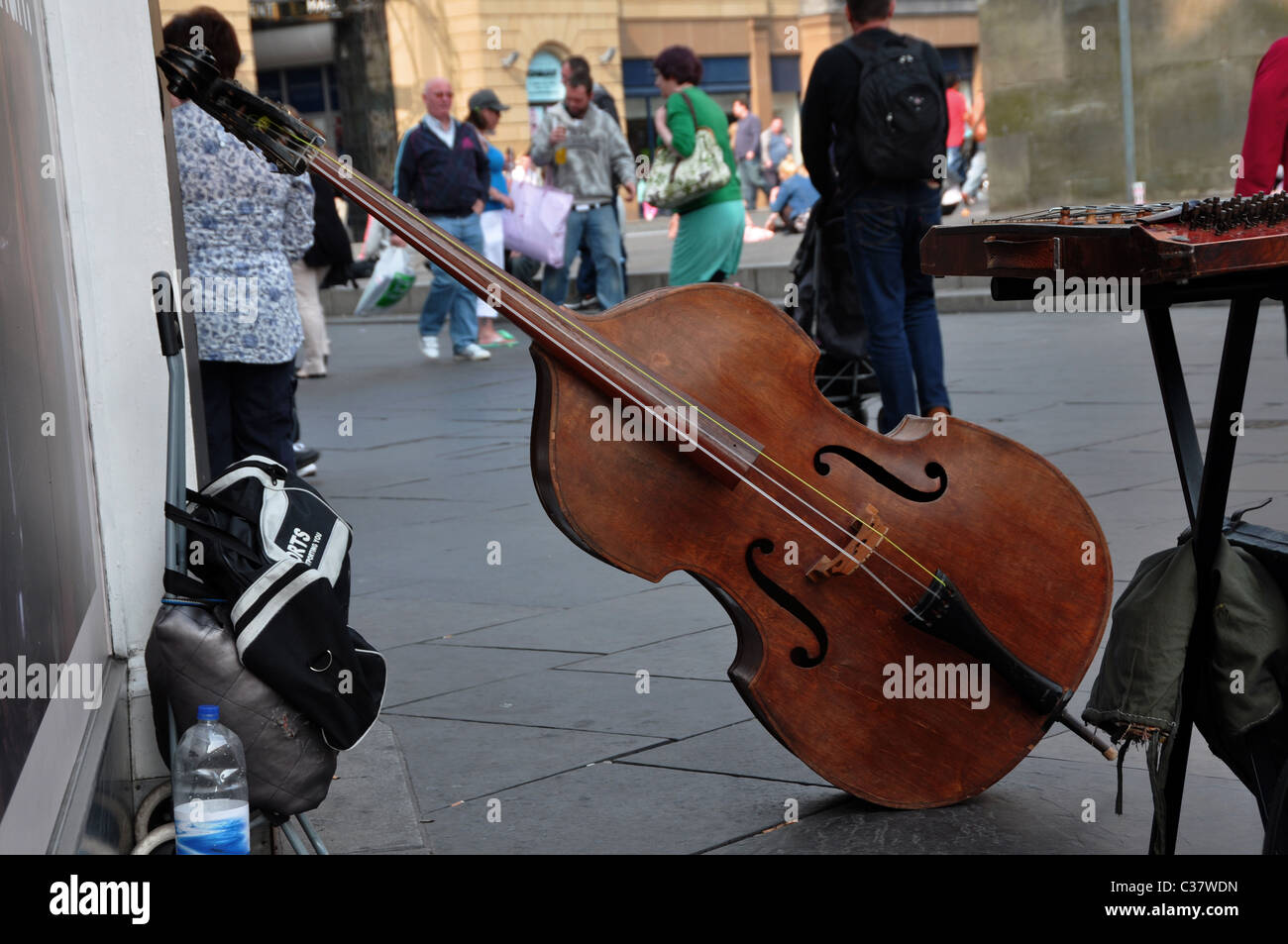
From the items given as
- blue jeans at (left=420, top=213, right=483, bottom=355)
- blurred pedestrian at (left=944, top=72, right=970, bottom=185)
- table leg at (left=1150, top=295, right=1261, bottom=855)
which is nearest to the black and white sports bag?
table leg at (left=1150, top=295, right=1261, bottom=855)

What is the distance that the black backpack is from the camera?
5836 mm

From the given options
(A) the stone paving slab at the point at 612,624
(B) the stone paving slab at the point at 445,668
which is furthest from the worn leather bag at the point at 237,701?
(A) the stone paving slab at the point at 612,624

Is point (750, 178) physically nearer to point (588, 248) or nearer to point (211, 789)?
point (588, 248)

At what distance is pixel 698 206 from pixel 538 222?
3.48 m

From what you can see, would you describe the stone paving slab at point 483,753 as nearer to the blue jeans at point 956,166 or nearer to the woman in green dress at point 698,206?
the woman in green dress at point 698,206

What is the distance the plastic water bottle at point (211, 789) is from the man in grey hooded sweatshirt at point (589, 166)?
30.7ft

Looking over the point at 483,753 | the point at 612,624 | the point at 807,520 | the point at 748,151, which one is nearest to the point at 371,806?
the point at 483,753

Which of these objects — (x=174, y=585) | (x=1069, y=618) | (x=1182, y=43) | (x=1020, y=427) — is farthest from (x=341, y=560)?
(x=1182, y=43)

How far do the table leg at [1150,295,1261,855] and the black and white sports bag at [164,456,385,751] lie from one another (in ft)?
4.14

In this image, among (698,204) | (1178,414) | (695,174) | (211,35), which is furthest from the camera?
(698,204)

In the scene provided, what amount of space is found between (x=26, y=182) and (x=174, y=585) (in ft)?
2.22

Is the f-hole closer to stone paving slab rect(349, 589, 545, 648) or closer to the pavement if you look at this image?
the pavement

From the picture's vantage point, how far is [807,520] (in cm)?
296

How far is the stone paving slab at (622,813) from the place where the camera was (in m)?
3.01
